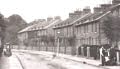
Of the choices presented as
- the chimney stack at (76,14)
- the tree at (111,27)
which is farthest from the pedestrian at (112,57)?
the chimney stack at (76,14)

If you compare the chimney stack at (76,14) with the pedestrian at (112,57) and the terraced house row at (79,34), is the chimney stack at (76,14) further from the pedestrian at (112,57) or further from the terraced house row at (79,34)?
the pedestrian at (112,57)

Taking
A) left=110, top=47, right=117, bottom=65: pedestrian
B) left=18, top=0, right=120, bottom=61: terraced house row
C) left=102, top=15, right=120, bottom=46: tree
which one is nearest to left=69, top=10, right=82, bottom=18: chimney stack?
left=18, top=0, right=120, bottom=61: terraced house row

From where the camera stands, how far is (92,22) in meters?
47.3

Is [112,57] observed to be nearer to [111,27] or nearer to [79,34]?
[111,27]

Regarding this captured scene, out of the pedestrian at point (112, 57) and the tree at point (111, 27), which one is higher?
the tree at point (111, 27)

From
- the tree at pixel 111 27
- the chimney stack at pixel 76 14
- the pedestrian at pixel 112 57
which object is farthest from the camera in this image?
the chimney stack at pixel 76 14

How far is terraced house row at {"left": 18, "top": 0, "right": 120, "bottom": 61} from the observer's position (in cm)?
4325

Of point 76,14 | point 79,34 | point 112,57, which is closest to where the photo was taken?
point 112,57

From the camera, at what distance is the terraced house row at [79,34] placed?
142 feet

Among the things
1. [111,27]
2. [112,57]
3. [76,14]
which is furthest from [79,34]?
[112,57]

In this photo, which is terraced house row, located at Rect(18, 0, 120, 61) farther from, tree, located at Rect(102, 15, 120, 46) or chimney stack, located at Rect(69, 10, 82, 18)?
tree, located at Rect(102, 15, 120, 46)

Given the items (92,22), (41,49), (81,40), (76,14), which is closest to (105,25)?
(92,22)

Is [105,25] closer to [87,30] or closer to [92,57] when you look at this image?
[92,57]

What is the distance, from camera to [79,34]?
55781 mm
